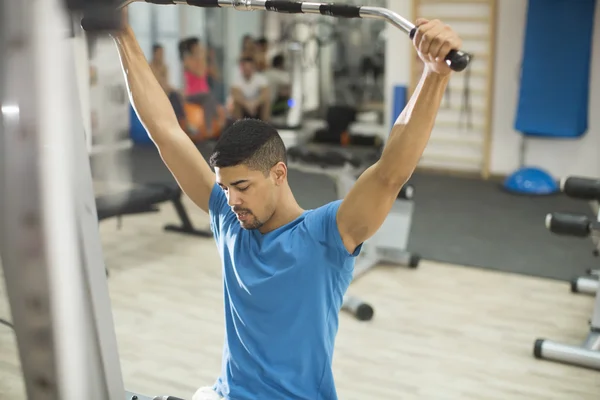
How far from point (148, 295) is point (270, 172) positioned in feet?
8.12

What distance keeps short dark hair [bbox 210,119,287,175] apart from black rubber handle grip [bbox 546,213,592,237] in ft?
6.04

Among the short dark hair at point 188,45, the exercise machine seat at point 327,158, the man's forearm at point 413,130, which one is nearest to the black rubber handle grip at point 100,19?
the man's forearm at point 413,130

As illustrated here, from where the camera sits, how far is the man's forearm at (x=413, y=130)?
108cm

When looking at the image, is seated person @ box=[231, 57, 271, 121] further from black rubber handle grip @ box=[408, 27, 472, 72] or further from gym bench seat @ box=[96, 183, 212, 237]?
black rubber handle grip @ box=[408, 27, 472, 72]

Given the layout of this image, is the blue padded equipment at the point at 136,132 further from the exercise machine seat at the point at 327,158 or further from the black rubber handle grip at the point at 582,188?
the black rubber handle grip at the point at 582,188

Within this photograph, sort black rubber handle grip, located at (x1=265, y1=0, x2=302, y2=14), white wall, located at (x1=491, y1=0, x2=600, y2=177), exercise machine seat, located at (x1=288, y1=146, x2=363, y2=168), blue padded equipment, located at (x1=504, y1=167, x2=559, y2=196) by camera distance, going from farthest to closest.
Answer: white wall, located at (x1=491, y1=0, x2=600, y2=177) < blue padded equipment, located at (x1=504, y1=167, x2=559, y2=196) < exercise machine seat, located at (x1=288, y1=146, x2=363, y2=168) < black rubber handle grip, located at (x1=265, y1=0, x2=302, y2=14)

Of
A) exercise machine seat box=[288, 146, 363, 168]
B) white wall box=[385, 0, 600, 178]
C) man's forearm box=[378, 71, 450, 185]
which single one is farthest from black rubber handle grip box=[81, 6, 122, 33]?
white wall box=[385, 0, 600, 178]

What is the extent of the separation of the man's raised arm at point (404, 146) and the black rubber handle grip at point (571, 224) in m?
1.83

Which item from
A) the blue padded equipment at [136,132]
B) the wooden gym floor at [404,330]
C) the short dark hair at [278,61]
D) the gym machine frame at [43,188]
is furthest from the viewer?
the short dark hair at [278,61]

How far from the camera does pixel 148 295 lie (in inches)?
141

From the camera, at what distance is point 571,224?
9.16 feet

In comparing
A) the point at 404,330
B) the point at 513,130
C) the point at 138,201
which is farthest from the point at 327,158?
the point at 513,130

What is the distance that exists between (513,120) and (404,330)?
3.37 m

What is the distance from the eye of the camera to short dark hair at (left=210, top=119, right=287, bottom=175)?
1242 mm
